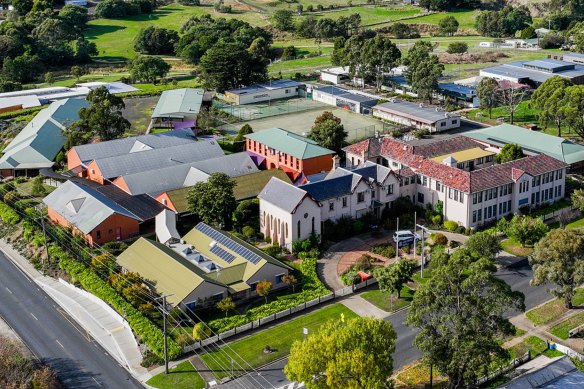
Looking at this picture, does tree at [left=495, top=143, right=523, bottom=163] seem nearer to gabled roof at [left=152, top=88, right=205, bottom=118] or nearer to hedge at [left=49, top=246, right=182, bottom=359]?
hedge at [left=49, top=246, right=182, bottom=359]

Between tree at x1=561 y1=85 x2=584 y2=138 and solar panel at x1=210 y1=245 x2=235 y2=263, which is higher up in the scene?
tree at x1=561 y1=85 x2=584 y2=138

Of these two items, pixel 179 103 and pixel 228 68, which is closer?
pixel 179 103

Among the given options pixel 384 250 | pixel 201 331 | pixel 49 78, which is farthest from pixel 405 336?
pixel 49 78

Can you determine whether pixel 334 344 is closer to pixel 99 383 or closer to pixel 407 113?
pixel 99 383

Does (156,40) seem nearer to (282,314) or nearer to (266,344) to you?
(282,314)

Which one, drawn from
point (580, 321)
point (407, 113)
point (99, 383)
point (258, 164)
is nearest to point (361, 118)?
point (407, 113)

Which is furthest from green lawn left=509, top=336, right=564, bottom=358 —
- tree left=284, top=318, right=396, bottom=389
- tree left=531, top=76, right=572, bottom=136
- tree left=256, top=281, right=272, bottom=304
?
tree left=531, top=76, right=572, bottom=136
